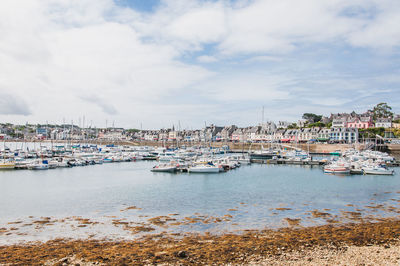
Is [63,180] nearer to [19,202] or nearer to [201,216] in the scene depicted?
[19,202]

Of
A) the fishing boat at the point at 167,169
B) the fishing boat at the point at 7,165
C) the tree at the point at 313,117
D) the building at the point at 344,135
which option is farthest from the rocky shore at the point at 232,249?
the tree at the point at 313,117

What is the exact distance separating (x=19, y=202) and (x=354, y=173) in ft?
132

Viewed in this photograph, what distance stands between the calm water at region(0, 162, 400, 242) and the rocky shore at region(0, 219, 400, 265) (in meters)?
1.89

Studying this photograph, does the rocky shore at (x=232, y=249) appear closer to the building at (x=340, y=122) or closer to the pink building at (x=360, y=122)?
the pink building at (x=360, y=122)

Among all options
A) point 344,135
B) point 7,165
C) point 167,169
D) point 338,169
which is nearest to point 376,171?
point 338,169

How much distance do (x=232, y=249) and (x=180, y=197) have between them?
14.4m

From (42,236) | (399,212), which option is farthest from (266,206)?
(42,236)

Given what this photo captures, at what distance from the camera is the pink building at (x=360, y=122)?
10996cm

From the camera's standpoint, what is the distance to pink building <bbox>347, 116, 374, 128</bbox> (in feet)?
361

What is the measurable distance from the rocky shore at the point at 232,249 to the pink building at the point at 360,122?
339ft

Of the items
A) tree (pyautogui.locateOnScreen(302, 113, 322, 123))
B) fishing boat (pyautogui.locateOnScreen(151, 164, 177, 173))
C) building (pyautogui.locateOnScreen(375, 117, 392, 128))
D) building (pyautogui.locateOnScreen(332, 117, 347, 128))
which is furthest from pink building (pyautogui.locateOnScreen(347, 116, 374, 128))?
fishing boat (pyautogui.locateOnScreen(151, 164, 177, 173))

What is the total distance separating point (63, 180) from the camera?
3916 centimetres

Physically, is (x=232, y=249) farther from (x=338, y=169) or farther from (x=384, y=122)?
(x=384, y=122)

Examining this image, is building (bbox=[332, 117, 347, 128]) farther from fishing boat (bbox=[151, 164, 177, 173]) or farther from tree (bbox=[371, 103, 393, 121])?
fishing boat (bbox=[151, 164, 177, 173])
